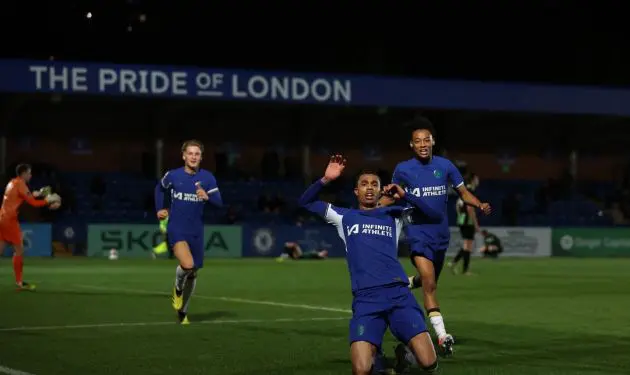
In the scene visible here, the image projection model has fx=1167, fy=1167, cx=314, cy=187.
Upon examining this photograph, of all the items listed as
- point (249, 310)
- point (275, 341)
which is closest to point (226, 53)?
point (249, 310)

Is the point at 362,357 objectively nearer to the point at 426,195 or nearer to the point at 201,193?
the point at 426,195

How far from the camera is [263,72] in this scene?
43.1m

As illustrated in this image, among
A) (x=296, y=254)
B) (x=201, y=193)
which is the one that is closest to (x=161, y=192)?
(x=201, y=193)

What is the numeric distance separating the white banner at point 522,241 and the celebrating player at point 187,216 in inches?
1082

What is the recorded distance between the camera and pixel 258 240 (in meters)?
39.8

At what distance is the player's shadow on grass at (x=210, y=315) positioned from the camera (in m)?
16.0

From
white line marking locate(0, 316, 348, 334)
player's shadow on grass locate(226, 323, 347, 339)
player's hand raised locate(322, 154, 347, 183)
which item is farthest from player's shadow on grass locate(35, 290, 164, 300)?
player's hand raised locate(322, 154, 347, 183)

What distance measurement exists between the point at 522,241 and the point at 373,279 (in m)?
34.4

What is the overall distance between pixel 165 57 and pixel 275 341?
37.5 metres

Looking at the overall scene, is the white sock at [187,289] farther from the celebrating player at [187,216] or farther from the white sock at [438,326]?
the white sock at [438,326]

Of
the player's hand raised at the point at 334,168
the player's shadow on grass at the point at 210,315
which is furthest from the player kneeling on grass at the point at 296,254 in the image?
the player's hand raised at the point at 334,168

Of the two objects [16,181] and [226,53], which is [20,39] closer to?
[226,53]

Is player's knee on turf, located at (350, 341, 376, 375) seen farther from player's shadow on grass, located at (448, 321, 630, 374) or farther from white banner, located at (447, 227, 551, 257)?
white banner, located at (447, 227, 551, 257)

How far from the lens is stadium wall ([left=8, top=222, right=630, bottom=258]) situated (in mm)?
38031
